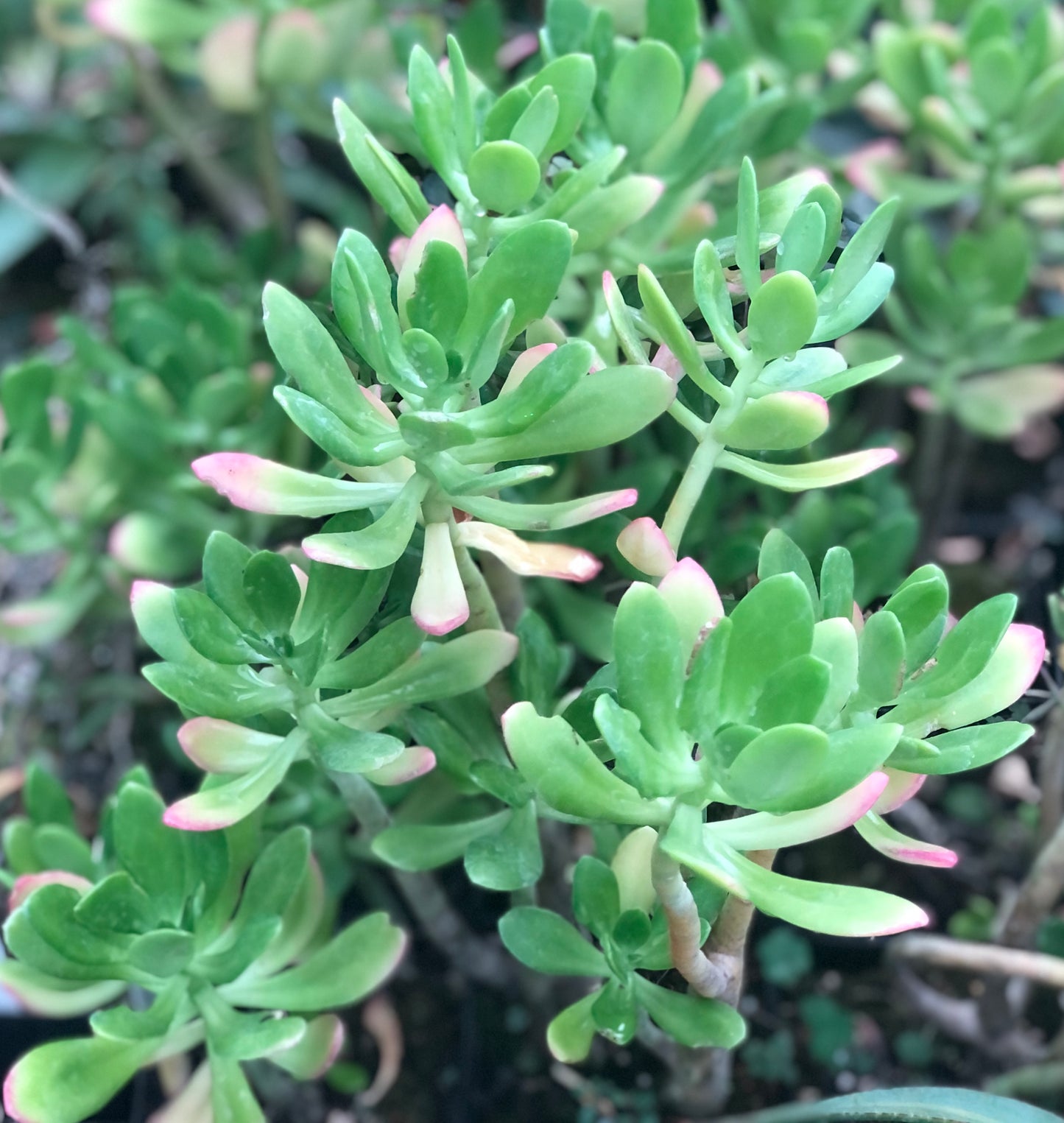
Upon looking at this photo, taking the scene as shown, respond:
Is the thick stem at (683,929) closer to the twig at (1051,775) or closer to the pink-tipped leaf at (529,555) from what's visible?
the pink-tipped leaf at (529,555)

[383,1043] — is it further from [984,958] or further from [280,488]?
[280,488]

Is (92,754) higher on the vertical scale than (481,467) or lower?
lower

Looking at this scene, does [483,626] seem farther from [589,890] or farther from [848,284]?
[848,284]

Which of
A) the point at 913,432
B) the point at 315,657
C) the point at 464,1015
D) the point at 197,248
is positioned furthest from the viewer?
the point at 913,432

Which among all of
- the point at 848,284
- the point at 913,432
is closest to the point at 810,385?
the point at 848,284

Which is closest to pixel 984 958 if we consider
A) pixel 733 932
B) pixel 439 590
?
pixel 733 932
